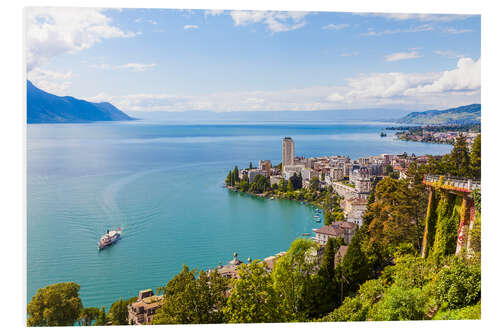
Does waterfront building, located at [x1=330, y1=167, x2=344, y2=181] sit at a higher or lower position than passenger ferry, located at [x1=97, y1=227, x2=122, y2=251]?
higher

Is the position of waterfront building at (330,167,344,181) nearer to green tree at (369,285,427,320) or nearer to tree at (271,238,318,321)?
tree at (271,238,318,321)

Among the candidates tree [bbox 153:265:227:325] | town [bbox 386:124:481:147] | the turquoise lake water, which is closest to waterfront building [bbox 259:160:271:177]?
the turquoise lake water

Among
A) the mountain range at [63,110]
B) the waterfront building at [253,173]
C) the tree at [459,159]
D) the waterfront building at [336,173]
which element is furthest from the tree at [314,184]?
the mountain range at [63,110]

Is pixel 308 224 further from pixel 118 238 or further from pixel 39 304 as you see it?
pixel 39 304

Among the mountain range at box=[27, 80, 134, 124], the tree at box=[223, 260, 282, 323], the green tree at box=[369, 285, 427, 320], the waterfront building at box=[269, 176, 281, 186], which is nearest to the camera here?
the green tree at box=[369, 285, 427, 320]

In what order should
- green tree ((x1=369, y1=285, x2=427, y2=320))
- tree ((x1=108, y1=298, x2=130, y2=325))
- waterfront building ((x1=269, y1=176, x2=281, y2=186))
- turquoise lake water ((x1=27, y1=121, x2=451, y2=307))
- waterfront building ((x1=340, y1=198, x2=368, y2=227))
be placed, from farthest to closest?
waterfront building ((x1=269, y1=176, x2=281, y2=186)), waterfront building ((x1=340, y1=198, x2=368, y2=227)), turquoise lake water ((x1=27, y1=121, x2=451, y2=307)), tree ((x1=108, y1=298, x2=130, y2=325)), green tree ((x1=369, y1=285, x2=427, y2=320))

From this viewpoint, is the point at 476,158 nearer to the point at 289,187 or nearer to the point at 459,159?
the point at 459,159

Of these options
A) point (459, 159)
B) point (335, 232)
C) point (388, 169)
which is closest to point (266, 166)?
point (388, 169)
